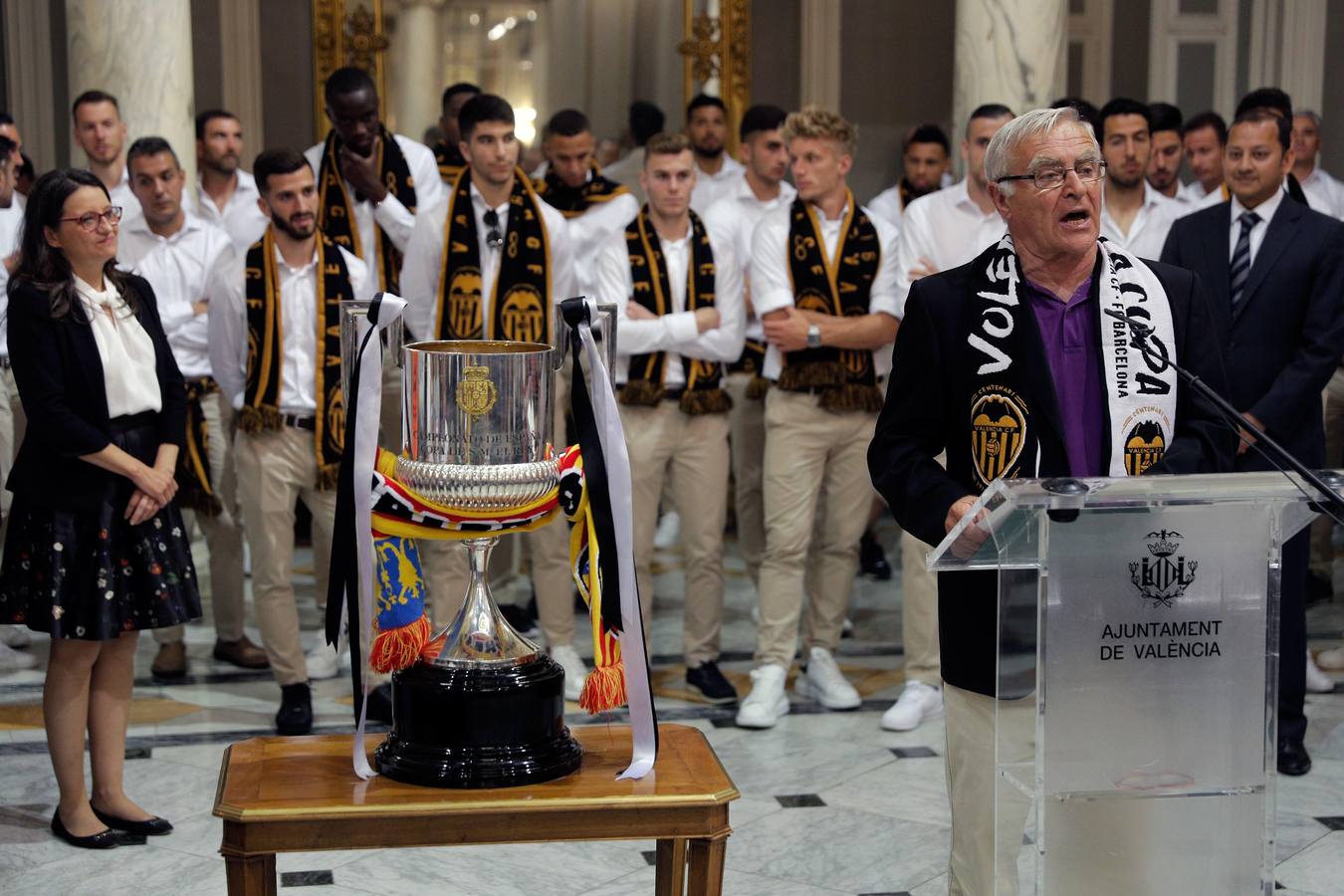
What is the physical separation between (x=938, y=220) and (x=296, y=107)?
4.89 m

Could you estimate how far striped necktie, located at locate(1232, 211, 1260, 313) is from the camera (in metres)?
4.93

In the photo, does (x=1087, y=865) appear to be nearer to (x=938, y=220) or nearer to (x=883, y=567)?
(x=938, y=220)

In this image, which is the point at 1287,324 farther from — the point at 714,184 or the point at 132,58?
the point at 132,58

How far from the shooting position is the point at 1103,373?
2.73 metres

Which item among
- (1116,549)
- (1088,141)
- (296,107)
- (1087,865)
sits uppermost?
(296,107)

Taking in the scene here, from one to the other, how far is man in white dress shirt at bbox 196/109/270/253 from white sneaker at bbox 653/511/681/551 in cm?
246

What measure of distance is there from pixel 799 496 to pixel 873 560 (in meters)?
2.27

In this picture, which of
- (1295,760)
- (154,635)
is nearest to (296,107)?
(154,635)

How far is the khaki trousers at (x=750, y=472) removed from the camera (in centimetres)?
665

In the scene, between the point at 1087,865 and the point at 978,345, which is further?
the point at 978,345

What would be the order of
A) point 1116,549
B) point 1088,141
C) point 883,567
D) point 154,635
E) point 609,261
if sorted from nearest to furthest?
point 1116,549, point 1088,141, point 609,261, point 154,635, point 883,567

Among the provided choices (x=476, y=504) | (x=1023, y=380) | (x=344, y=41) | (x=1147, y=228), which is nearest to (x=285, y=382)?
(x=476, y=504)

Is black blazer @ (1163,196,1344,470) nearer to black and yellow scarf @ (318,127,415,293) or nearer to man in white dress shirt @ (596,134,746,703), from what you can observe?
man in white dress shirt @ (596,134,746,703)

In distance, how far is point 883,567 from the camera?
7.70 meters
